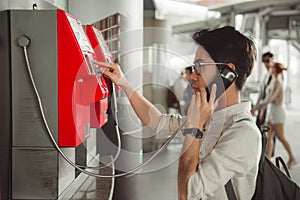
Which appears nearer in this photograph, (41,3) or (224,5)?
(41,3)

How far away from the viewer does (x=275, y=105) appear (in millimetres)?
3285

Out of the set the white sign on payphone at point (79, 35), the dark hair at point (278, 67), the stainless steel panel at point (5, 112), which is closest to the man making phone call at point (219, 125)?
the white sign on payphone at point (79, 35)

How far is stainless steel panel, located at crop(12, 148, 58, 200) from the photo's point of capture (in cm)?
93

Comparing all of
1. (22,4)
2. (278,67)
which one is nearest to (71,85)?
(22,4)

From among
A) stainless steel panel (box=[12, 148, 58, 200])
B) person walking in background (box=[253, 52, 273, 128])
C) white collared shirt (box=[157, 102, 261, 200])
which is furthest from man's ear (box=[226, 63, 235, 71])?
person walking in background (box=[253, 52, 273, 128])

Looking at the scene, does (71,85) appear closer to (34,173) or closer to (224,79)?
(34,173)

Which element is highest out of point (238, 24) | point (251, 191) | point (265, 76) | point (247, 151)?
point (238, 24)

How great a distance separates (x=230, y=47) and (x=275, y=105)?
2416mm

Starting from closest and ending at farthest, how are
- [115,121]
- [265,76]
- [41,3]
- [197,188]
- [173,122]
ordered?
[197,188] → [41,3] → [173,122] → [115,121] → [265,76]

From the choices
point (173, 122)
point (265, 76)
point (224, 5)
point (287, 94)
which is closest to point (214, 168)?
point (173, 122)

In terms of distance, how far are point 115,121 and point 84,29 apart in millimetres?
375

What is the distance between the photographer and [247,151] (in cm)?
89

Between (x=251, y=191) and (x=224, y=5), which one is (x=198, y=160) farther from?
(x=224, y=5)

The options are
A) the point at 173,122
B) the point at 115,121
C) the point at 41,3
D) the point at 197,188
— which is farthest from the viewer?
the point at 115,121
